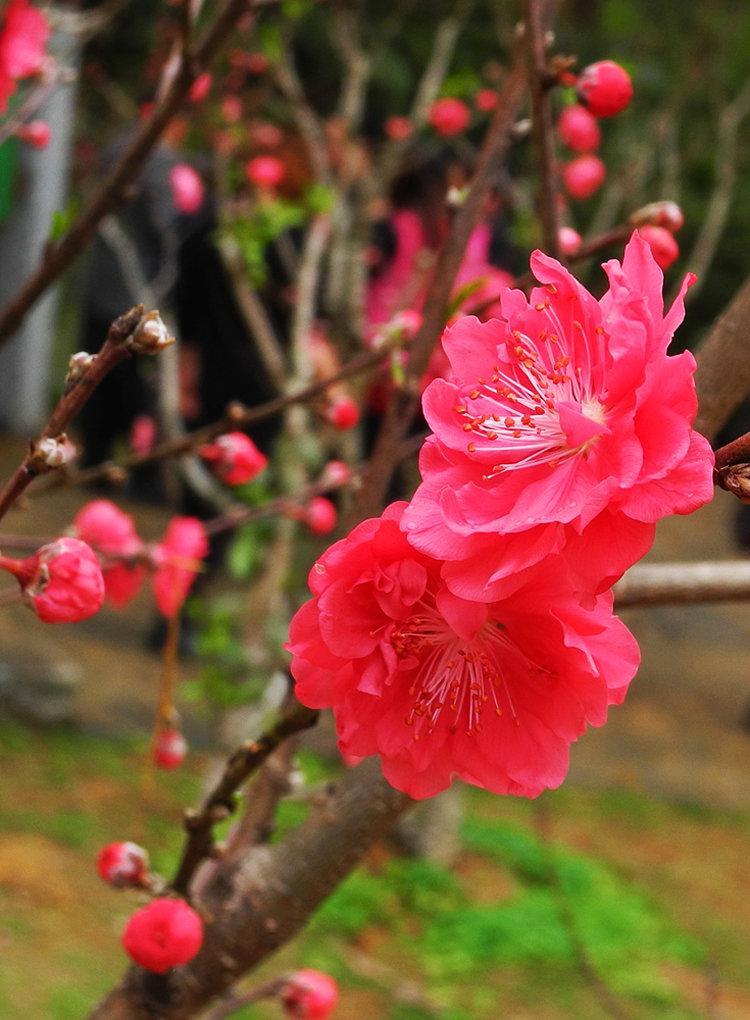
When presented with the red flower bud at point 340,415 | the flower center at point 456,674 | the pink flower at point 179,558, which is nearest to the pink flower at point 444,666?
the flower center at point 456,674

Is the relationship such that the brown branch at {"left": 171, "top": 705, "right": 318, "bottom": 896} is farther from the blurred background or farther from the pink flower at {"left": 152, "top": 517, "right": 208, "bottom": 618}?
the pink flower at {"left": 152, "top": 517, "right": 208, "bottom": 618}

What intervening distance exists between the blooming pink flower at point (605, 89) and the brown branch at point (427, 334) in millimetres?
83

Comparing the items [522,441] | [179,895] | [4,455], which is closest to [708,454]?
[522,441]

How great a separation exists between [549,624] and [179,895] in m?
0.45

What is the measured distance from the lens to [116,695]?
3.68m

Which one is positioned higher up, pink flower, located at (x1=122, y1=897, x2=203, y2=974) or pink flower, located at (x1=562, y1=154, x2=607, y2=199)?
pink flower, located at (x1=122, y1=897, x2=203, y2=974)

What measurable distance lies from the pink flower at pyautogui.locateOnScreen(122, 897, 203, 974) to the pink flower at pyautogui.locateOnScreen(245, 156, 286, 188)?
2852 mm

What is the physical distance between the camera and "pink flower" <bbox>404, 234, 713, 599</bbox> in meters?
0.48

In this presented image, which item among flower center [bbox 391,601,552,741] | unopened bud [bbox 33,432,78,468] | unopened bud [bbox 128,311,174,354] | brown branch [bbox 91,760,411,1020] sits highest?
unopened bud [bbox 128,311,174,354]

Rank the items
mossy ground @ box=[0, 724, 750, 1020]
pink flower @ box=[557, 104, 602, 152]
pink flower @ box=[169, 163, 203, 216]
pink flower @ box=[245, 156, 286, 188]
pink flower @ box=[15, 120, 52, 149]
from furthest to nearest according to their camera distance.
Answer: pink flower @ box=[245, 156, 286, 188]
pink flower @ box=[169, 163, 203, 216]
pink flower @ box=[557, 104, 602, 152]
mossy ground @ box=[0, 724, 750, 1020]
pink flower @ box=[15, 120, 52, 149]

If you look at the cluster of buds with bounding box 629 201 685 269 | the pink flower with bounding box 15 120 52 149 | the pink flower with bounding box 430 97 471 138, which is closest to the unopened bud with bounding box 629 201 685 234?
the cluster of buds with bounding box 629 201 685 269

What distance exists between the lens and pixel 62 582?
628mm

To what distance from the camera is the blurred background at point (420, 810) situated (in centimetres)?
260

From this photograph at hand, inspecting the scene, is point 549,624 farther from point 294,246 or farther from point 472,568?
point 294,246
